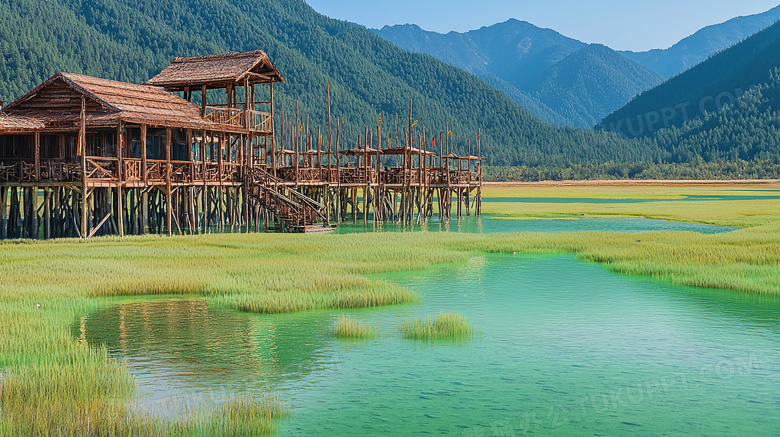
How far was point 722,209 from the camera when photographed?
7112 cm

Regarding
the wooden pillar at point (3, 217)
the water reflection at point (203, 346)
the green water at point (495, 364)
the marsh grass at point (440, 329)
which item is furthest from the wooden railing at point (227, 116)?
the marsh grass at point (440, 329)

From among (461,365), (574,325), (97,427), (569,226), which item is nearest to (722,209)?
(569,226)

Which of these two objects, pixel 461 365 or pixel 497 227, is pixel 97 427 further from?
pixel 497 227

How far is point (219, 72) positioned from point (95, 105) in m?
8.76

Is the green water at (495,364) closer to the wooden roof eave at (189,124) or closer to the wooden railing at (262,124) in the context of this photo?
the wooden roof eave at (189,124)

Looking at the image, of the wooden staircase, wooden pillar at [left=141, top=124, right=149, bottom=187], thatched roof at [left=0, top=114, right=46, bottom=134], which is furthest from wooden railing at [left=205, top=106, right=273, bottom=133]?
thatched roof at [left=0, top=114, right=46, bottom=134]

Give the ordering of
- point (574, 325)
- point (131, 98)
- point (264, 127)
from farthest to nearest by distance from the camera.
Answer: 1. point (264, 127)
2. point (131, 98)
3. point (574, 325)

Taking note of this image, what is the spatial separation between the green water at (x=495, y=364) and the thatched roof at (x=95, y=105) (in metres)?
21.8

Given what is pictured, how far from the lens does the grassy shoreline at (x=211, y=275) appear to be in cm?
1363

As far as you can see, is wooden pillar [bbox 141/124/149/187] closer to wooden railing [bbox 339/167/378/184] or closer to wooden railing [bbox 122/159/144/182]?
wooden railing [bbox 122/159/144/182]

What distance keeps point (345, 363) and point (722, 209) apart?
61761 mm

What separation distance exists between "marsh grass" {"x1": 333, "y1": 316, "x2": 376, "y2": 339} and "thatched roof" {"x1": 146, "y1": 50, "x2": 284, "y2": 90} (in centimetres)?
3145

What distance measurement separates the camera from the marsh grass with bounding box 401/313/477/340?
19.1m

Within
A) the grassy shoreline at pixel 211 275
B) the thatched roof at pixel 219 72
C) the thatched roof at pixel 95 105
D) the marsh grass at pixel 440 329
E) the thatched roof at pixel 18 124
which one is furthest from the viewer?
the thatched roof at pixel 219 72
